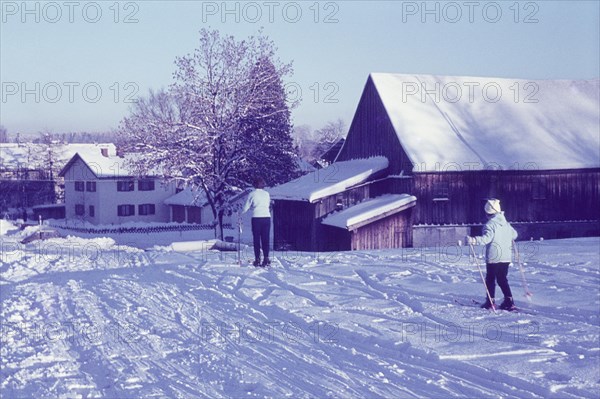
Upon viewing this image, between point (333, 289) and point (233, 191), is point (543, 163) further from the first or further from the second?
point (333, 289)

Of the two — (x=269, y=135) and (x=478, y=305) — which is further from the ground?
(x=269, y=135)

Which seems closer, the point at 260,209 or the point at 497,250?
the point at 497,250

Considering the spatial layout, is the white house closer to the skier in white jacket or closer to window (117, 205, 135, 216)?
window (117, 205, 135, 216)

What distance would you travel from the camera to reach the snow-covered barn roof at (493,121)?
95.3ft

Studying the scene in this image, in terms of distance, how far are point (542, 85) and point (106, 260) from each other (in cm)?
2750

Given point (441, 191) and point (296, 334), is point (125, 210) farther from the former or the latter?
point (296, 334)

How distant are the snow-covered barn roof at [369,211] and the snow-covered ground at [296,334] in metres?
11.8

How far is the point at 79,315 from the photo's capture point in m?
9.52

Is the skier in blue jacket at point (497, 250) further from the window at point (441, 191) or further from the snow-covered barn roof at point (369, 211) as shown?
the window at point (441, 191)

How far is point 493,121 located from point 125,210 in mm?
38738

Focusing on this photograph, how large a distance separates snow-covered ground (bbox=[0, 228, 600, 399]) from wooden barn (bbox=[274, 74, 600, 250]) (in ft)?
48.1

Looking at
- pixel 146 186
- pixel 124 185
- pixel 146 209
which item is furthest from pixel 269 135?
pixel 146 209

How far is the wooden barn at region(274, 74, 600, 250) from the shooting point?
28547 mm

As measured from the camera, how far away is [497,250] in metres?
9.54
